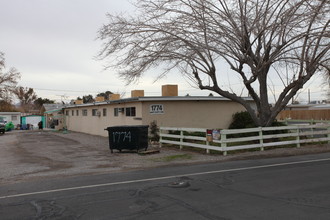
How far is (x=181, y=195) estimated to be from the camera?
21.0 feet

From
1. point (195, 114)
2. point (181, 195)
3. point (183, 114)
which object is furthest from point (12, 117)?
point (181, 195)

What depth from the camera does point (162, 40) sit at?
1439 cm

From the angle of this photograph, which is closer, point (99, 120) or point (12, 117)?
point (99, 120)

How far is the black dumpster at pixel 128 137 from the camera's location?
565 inches

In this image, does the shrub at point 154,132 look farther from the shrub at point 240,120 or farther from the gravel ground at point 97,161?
the shrub at point 240,120

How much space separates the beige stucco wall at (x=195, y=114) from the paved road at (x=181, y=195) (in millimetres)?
10624

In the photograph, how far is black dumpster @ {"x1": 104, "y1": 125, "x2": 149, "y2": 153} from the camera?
1435 cm

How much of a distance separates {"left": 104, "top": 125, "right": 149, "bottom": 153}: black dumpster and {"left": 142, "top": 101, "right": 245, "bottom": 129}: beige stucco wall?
488 centimetres

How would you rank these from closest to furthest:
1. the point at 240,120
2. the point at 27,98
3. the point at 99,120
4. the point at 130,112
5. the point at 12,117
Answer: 1. the point at 130,112
2. the point at 240,120
3. the point at 99,120
4. the point at 12,117
5. the point at 27,98

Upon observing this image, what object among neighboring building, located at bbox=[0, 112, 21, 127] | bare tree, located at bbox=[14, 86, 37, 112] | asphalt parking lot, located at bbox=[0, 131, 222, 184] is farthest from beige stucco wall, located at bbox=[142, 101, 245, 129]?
bare tree, located at bbox=[14, 86, 37, 112]

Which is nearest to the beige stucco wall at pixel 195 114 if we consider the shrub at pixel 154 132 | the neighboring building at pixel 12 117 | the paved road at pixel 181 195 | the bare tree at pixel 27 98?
the shrub at pixel 154 132

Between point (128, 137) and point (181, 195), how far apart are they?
326 inches

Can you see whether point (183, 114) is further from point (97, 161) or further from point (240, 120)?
point (97, 161)

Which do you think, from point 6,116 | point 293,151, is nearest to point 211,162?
point 293,151
